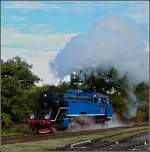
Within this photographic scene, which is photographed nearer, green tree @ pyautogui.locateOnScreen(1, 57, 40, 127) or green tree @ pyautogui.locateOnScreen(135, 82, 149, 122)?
green tree @ pyautogui.locateOnScreen(1, 57, 40, 127)

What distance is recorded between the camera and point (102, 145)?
46.8 feet

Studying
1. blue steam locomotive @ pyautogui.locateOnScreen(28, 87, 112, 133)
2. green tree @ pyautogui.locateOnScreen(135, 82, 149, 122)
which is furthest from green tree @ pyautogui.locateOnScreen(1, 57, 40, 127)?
green tree @ pyautogui.locateOnScreen(135, 82, 149, 122)

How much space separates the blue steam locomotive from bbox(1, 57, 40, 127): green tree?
972 millimetres

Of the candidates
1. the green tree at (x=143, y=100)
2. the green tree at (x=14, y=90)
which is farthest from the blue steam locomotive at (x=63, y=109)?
the green tree at (x=143, y=100)

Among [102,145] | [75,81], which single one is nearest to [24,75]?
[75,81]

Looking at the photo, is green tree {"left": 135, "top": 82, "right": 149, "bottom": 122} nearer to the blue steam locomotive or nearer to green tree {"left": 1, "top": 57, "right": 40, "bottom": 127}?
the blue steam locomotive

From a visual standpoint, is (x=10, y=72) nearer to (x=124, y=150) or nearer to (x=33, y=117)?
(x=33, y=117)

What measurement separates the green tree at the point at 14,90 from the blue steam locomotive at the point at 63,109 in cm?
97

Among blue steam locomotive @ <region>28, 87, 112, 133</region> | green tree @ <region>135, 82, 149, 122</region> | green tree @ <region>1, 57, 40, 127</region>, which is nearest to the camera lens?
blue steam locomotive @ <region>28, 87, 112, 133</region>

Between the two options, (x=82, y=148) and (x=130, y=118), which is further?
(x=130, y=118)

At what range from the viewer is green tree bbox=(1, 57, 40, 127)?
72.4 ft

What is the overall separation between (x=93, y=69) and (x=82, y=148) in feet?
33.6

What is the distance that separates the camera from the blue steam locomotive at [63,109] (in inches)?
837

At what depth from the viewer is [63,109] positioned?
22.5 metres
